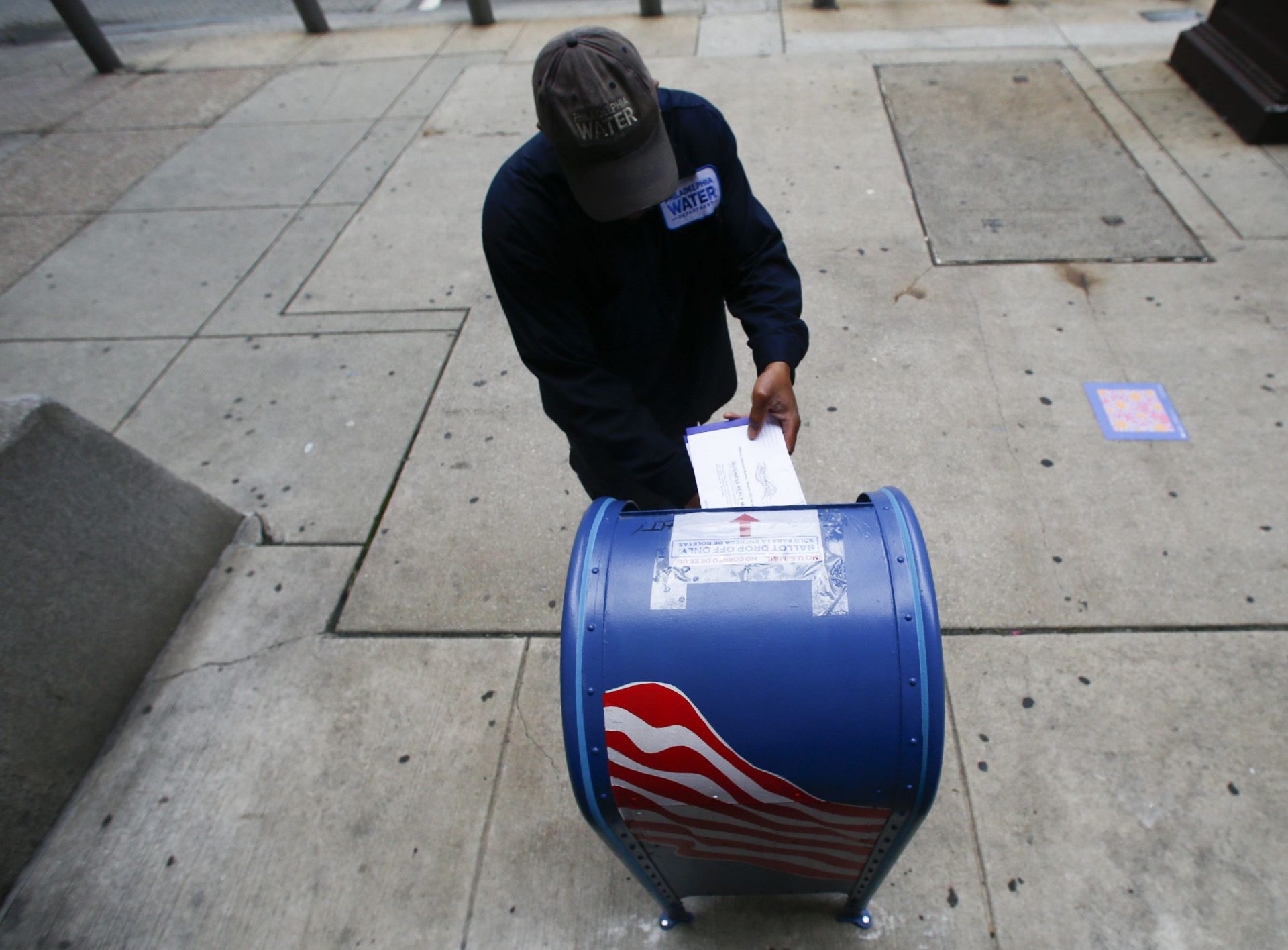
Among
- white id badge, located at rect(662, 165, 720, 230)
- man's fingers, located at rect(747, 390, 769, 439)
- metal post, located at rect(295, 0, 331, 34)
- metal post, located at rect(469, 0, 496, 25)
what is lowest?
metal post, located at rect(469, 0, 496, 25)

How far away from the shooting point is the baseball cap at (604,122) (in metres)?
1.39

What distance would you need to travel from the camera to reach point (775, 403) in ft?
5.93

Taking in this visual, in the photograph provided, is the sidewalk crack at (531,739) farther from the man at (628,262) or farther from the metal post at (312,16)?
the metal post at (312,16)

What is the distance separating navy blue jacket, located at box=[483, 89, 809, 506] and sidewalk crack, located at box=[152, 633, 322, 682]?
4.73 feet

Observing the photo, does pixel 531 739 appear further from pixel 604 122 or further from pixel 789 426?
pixel 604 122

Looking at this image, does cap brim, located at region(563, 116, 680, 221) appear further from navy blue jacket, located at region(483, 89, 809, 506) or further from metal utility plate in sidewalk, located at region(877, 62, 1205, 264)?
metal utility plate in sidewalk, located at region(877, 62, 1205, 264)

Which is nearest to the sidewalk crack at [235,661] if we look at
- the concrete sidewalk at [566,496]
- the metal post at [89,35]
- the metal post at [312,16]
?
the concrete sidewalk at [566,496]

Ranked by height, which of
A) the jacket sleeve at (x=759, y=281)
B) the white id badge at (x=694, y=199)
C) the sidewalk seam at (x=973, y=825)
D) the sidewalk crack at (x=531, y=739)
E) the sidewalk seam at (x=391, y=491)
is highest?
the white id badge at (x=694, y=199)

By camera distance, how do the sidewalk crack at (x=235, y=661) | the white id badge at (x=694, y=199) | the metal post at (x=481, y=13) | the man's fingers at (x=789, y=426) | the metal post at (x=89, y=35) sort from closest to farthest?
the white id badge at (x=694, y=199)
the man's fingers at (x=789, y=426)
the sidewalk crack at (x=235, y=661)
the metal post at (x=89, y=35)
the metal post at (x=481, y=13)

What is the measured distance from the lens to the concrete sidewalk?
2029mm

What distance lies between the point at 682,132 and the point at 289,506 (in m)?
2.34

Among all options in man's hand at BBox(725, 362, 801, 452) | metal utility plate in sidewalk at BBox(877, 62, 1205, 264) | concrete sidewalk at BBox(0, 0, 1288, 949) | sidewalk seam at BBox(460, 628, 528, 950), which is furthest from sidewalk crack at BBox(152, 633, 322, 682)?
metal utility plate in sidewalk at BBox(877, 62, 1205, 264)

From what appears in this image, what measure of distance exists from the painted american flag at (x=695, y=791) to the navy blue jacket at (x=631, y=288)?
0.71m

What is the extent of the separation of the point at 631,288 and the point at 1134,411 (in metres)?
2.52
